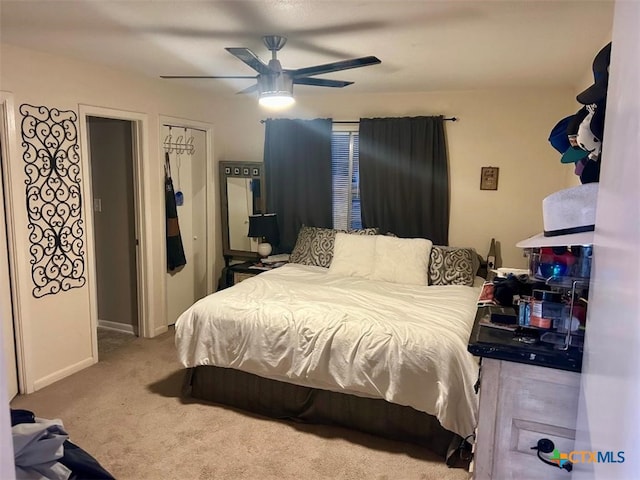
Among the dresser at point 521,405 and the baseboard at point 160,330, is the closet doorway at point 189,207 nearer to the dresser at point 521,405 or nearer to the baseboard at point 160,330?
the baseboard at point 160,330

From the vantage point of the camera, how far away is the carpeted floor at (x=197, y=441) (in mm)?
2346

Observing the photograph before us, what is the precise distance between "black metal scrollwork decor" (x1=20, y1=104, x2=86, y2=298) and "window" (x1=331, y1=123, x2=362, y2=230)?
2371 mm

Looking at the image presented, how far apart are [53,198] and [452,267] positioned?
3.04 meters

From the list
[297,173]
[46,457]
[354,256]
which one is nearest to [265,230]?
[297,173]

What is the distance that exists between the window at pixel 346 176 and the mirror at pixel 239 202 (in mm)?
787

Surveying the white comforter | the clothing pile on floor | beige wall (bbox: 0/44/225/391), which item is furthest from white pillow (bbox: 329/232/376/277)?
the clothing pile on floor

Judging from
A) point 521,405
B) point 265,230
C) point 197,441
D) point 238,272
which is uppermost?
point 265,230

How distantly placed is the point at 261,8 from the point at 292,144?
2597 millimetres

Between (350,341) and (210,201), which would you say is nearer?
(350,341)

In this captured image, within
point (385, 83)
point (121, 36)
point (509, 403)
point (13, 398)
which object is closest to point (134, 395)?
point (13, 398)

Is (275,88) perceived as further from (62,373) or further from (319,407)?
(62,373)

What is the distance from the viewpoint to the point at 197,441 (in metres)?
2.58

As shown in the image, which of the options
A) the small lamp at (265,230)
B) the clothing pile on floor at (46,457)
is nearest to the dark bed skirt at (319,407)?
the clothing pile on floor at (46,457)

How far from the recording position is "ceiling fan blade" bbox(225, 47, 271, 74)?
84.7 inches
